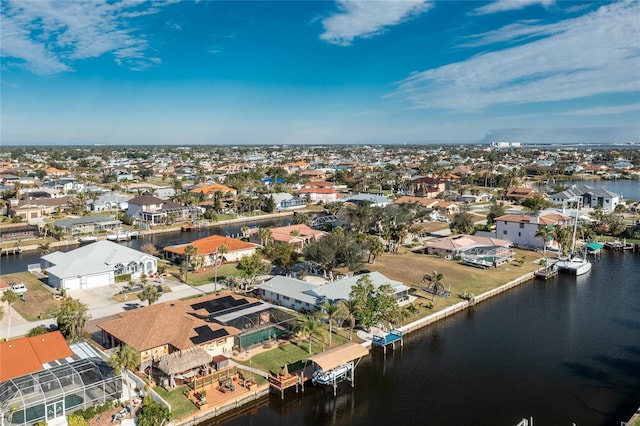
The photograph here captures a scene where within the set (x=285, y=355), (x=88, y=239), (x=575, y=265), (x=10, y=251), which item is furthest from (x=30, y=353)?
(x=575, y=265)

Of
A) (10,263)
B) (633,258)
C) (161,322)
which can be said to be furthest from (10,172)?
(633,258)

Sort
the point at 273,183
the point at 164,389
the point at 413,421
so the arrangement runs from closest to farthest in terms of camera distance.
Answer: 1. the point at 413,421
2. the point at 164,389
3. the point at 273,183

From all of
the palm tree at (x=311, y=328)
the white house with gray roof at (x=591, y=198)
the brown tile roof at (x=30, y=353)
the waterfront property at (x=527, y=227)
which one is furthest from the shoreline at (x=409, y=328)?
the white house with gray roof at (x=591, y=198)

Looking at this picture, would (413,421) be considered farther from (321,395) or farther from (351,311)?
(351,311)

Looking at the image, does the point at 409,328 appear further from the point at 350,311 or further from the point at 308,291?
the point at 308,291

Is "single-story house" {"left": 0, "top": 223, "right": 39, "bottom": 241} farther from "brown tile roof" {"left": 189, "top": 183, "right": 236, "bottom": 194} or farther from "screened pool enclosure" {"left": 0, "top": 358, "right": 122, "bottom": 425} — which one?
"screened pool enclosure" {"left": 0, "top": 358, "right": 122, "bottom": 425}

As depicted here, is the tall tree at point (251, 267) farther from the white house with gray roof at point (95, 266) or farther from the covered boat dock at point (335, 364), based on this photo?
the covered boat dock at point (335, 364)
